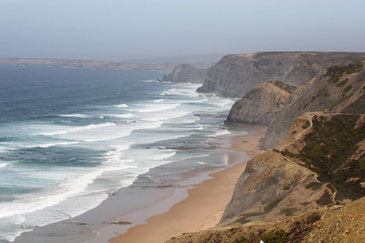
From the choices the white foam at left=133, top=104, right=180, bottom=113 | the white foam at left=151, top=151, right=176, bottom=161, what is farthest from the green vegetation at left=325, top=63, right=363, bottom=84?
the white foam at left=133, top=104, right=180, bottom=113

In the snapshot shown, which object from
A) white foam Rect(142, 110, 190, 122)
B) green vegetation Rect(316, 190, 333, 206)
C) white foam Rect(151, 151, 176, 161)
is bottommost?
white foam Rect(142, 110, 190, 122)

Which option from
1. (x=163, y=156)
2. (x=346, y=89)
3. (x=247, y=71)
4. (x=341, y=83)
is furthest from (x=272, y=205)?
(x=247, y=71)

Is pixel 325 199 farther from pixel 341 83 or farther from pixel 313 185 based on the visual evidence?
pixel 341 83

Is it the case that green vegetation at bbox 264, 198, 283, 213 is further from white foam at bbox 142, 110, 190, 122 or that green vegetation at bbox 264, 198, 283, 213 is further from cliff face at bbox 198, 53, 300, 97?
cliff face at bbox 198, 53, 300, 97

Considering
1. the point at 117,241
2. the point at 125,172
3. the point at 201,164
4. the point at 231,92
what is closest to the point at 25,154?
the point at 125,172

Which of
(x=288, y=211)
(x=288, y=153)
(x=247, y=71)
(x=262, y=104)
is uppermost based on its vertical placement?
(x=247, y=71)

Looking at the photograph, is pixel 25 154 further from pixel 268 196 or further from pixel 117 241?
pixel 268 196

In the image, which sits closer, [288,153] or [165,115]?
[288,153]
